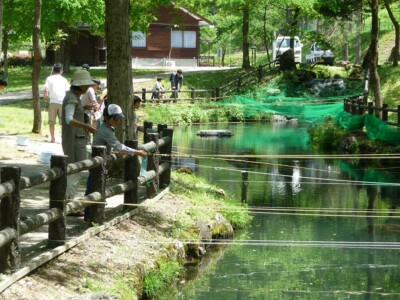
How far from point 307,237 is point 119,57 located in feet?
14.3

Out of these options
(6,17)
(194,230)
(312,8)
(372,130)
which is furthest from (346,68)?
(194,230)

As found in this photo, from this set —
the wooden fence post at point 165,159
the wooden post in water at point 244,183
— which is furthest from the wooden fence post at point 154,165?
the wooden post in water at point 244,183

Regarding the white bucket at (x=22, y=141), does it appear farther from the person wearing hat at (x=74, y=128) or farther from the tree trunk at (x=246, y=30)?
the tree trunk at (x=246, y=30)

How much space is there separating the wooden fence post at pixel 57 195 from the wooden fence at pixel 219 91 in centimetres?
2784

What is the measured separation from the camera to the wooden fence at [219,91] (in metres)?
39.0

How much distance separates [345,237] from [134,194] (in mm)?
3988

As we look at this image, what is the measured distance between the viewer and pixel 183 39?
204 feet

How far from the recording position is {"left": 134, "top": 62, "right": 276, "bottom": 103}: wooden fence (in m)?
39.0

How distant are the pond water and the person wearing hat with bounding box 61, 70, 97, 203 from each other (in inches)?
78.5

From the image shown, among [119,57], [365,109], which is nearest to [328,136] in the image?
[365,109]

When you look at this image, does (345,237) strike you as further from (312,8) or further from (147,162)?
(312,8)

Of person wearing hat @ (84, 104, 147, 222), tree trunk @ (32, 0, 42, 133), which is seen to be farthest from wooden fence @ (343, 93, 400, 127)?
person wearing hat @ (84, 104, 147, 222)

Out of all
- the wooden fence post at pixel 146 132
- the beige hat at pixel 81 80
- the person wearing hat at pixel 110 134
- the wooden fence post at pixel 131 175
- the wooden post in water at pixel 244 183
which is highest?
the beige hat at pixel 81 80

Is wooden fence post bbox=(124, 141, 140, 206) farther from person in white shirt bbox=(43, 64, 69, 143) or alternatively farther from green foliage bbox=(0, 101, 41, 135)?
green foliage bbox=(0, 101, 41, 135)
